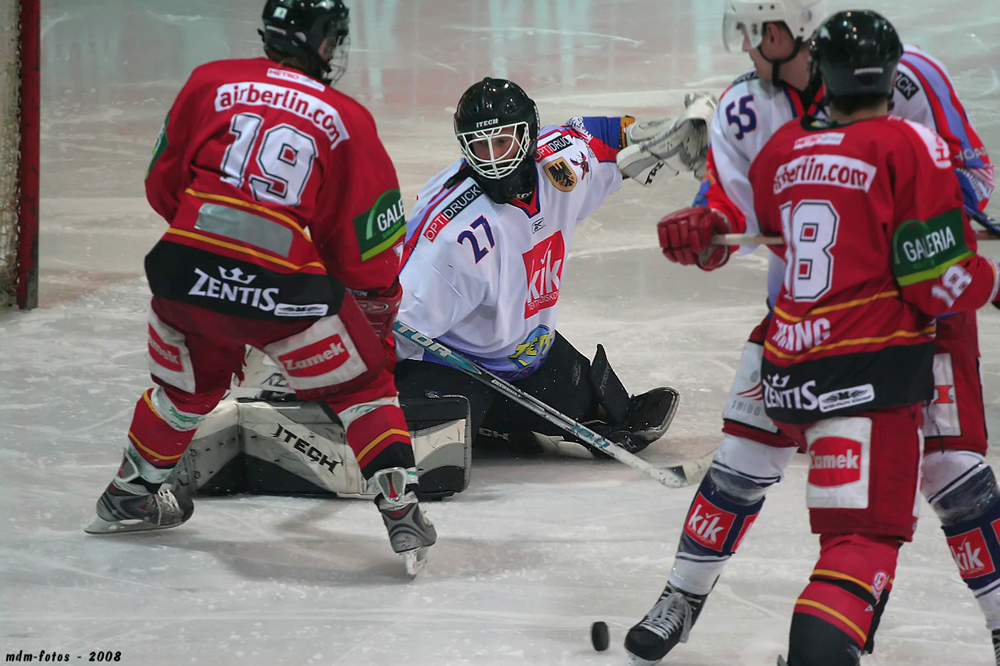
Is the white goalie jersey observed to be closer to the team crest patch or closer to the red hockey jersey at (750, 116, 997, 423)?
the team crest patch

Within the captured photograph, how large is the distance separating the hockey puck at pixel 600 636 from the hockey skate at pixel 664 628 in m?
0.09

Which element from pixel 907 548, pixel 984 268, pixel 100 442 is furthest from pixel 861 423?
pixel 100 442

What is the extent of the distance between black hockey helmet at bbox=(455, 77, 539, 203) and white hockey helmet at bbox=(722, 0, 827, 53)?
43.7 inches

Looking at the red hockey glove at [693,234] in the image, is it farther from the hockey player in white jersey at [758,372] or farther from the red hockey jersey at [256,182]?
the red hockey jersey at [256,182]

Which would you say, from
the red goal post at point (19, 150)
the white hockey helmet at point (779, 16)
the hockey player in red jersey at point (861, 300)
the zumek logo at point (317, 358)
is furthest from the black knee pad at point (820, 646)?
the red goal post at point (19, 150)

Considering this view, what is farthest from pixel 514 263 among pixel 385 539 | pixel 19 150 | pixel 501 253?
pixel 19 150

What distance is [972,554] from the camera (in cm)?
215

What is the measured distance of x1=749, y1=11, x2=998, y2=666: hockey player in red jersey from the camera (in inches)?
75.1

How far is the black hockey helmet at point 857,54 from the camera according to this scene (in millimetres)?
1928

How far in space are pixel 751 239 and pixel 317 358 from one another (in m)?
1.03

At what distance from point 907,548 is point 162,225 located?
440 cm

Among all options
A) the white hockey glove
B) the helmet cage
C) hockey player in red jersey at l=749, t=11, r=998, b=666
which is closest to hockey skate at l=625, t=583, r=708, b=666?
hockey player in red jersey at l=749, t=11, r=998, b=666

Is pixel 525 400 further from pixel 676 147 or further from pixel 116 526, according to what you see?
pixel 116 526

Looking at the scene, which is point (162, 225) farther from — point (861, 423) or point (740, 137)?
point (861, 423)
